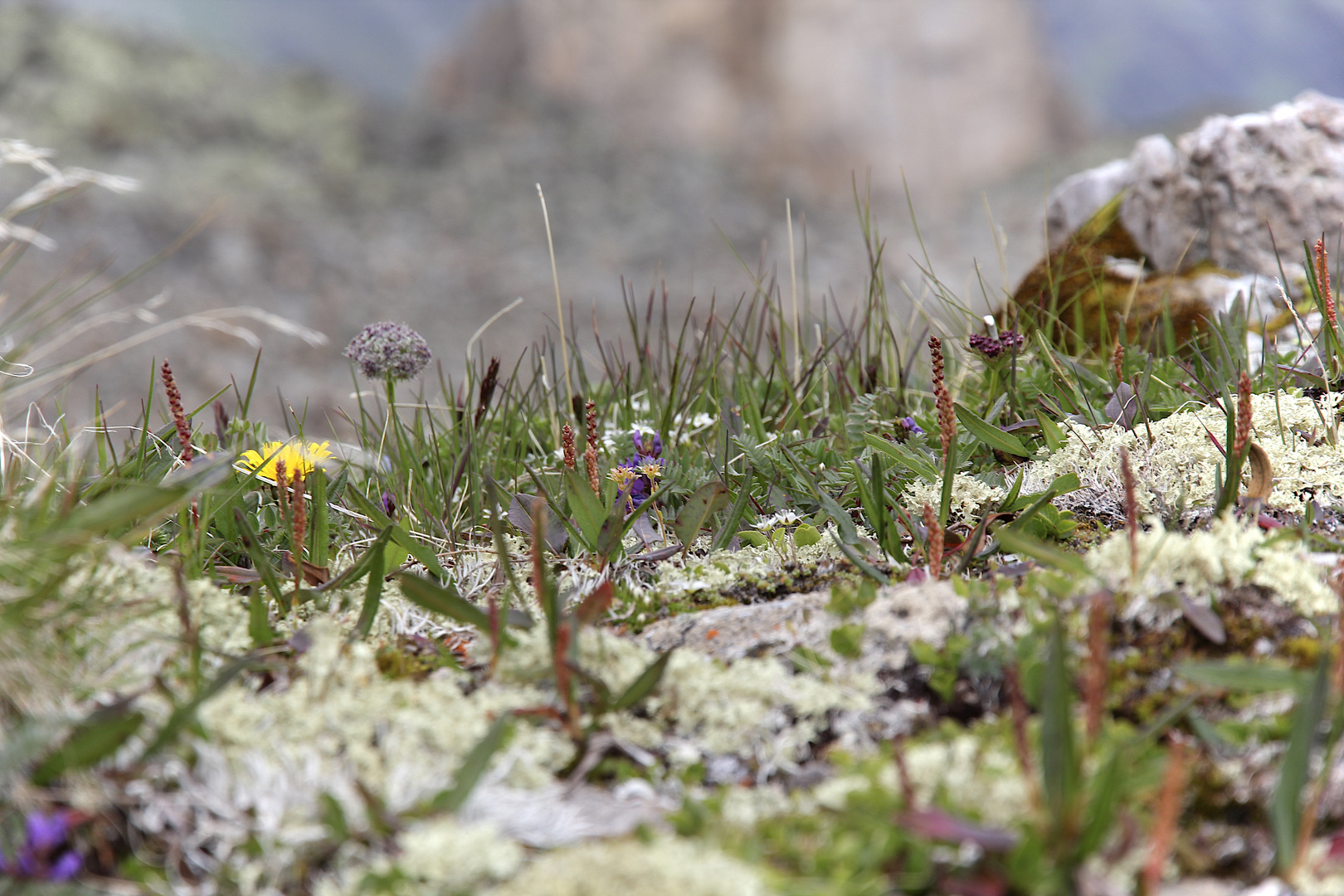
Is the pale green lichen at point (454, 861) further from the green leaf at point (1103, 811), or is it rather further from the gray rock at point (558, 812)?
the green leaf at point (1103, 811)

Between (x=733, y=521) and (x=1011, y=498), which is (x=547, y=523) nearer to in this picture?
(x=733, y=521)

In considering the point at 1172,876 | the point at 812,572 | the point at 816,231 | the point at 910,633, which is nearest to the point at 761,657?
the point at 910,633

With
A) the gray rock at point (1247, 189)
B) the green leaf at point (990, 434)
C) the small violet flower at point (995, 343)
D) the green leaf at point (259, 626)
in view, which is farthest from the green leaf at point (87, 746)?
the gray rock at point (1247, 189)

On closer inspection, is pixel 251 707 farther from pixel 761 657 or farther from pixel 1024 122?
pixel 1024 122

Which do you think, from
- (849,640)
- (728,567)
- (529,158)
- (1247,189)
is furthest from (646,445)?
(529,158)

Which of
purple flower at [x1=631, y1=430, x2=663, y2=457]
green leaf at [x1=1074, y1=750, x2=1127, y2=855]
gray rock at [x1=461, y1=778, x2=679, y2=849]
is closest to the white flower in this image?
purple flower at [x1=631, y1=430, x2=663, y2=457]
